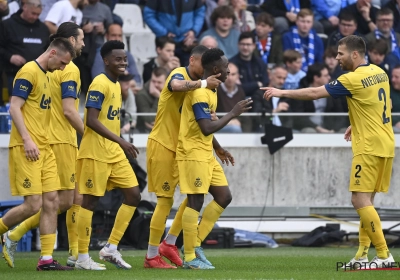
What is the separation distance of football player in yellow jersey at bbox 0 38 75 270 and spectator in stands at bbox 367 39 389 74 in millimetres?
8951

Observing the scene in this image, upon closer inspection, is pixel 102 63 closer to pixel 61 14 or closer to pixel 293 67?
pixel 61 14

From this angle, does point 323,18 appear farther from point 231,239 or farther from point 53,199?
point 53,199

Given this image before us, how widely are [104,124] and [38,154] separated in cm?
105

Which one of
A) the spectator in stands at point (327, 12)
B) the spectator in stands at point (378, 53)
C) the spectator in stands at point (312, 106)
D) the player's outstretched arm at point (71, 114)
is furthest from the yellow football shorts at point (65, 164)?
the spectator in stands at point (327, 12)

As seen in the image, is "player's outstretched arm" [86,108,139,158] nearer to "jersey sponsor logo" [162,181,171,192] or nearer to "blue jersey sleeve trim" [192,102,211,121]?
"blue jersey sleeve trim" [192,102,211,121]

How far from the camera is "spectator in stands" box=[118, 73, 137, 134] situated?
1647cm

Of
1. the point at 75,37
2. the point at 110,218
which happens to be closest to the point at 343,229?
the point at 110,218

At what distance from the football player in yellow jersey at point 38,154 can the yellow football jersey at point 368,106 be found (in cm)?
302

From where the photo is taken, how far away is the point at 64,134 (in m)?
12.5

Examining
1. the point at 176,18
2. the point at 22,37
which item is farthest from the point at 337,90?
the point at 176,18

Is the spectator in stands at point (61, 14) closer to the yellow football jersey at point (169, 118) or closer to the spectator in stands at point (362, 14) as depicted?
the yellow football jersey at point (169, 118)

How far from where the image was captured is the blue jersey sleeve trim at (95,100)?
1178 centimetres

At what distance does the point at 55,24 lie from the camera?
17484 millimetres

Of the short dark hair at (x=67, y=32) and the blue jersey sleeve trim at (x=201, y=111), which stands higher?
the short dark hair at (x=67, y=32)
